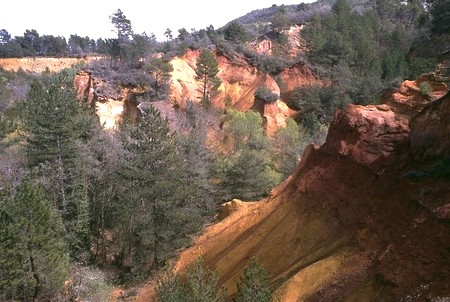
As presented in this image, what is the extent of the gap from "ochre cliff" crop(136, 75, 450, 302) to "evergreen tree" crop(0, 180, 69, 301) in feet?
18.1

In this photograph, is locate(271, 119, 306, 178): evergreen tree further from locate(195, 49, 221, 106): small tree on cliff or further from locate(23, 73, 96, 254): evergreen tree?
locate(23, 73, 96, 254): evergreen tree

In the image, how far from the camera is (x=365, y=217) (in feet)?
56.7

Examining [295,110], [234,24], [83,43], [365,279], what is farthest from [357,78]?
[83,43]

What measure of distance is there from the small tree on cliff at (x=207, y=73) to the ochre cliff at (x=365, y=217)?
3011cm

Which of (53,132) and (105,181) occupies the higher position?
(53,132)

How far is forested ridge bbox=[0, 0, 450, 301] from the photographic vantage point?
1992 cm

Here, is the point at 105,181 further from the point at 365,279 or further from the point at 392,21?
the point at 392,21

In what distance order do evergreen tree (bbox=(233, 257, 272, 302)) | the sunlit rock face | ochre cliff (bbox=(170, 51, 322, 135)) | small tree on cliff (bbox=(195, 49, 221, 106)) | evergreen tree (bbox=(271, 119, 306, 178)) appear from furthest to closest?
1. ochre cliff (bbox=(170, 51, 322, 135))
2. the sunlit rock face
3. small tree on cliff (bbox=(195, 49, 221, 106))
4. evergreen tree (bbox=(271, 119, 306, 178))
5. evergreen tree (bbox=(233, 257, 272, 302))

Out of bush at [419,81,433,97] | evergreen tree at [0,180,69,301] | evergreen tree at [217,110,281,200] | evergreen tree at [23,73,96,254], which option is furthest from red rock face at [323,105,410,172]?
evergreen tree at [23,73,96,254]

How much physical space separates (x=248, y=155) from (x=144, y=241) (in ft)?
37.6

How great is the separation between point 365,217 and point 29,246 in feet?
49.6

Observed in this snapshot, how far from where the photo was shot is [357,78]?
54.7 m

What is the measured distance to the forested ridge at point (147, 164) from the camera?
1992 centimetres

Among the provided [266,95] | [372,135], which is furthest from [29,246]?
[266,95]
